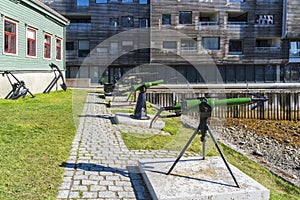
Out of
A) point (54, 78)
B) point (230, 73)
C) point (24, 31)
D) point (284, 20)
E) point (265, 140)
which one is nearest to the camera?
point (265, 140)

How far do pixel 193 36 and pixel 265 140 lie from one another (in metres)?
22.8

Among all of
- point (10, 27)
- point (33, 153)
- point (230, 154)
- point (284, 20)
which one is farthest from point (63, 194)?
point (284, 20)

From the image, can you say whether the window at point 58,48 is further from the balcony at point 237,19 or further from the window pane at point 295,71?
the window pane at point 295,71

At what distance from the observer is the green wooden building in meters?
15.2

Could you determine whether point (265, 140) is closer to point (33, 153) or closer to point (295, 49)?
point (33, 153)

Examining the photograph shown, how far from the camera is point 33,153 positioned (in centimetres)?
570

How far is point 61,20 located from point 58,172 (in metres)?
20.3

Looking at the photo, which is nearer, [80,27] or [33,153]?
[33,153]

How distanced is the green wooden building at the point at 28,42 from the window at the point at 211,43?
16969 mm

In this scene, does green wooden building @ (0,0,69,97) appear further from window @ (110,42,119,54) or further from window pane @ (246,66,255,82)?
window pane @ (246,66,255,82)

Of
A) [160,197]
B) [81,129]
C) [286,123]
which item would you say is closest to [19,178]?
[160,197]

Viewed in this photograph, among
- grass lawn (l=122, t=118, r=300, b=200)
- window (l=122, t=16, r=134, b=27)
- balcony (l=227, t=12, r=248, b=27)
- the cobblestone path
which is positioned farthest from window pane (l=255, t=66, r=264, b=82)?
the cobblestone path

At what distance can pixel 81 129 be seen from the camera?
28.0 ft

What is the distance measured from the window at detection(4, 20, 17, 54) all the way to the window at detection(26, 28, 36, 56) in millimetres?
1555
